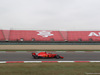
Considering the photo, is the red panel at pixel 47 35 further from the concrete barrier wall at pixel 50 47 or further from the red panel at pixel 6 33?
the red panel at pixel 6 33

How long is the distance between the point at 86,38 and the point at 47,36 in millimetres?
9906

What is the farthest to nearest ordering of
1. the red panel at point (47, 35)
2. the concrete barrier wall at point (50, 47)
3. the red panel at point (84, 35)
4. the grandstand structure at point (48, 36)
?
the red panel at point (84, 35) → the red panel at point (47, 35) → the grandstand structure at point (48, 36) → the concrete barrier wall at point (50, 47)

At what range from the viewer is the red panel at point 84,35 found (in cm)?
3412

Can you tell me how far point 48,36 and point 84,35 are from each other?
953cm

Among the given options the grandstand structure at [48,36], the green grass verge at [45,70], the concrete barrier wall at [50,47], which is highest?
the grandstand structure at [48,36]

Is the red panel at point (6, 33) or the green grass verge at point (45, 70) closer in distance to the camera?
the green grass verge at point (45, 70)

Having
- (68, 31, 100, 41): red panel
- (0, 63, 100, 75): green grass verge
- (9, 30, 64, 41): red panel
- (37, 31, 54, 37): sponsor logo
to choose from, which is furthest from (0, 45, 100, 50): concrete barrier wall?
(0, 63, 100, 75): green grass verge

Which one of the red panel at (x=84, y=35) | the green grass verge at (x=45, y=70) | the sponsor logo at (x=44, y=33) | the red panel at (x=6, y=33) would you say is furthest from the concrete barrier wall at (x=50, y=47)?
the green grass verge at (x=45, y=70)

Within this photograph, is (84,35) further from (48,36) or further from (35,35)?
(35,35)

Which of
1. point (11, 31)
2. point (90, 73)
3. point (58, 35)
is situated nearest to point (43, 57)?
point (90, 73)

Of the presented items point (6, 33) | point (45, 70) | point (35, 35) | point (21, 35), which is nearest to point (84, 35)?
point (35, 35)

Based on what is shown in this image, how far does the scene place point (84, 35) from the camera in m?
35.8

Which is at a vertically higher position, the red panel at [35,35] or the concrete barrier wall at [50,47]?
the red panel at [35,35]

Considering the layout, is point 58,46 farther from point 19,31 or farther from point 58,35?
point 19,31
